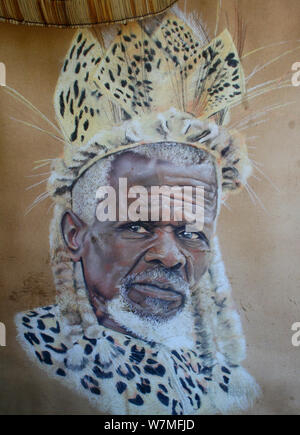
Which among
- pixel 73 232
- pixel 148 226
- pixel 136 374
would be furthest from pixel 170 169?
pixel 136 374

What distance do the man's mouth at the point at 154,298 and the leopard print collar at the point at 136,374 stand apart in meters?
0.22

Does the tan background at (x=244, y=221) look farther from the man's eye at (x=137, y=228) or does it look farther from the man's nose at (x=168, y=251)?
the man's eye at (x=137, y=228)

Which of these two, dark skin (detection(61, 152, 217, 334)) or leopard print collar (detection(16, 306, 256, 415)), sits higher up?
dark skin (detection(61, 152, 217, 334))

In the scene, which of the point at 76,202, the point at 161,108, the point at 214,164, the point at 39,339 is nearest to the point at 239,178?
the point at 214,164

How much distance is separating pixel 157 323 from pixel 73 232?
0.81 metres

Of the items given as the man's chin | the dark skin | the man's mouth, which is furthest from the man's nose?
the man's chin

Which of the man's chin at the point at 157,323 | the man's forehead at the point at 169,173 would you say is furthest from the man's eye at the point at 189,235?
the man's chin at the point at 157,323

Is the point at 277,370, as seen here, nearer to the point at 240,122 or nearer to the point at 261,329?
the point at 261,329

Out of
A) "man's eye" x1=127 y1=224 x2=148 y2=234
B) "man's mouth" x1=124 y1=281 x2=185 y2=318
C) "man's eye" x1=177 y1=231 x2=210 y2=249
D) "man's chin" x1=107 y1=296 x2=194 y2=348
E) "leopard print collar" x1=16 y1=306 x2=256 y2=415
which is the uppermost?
"man's eye" x1=127 y1=224 x2=148 y2=234

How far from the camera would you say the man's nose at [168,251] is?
2.54m

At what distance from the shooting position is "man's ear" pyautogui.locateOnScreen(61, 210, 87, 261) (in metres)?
2.60

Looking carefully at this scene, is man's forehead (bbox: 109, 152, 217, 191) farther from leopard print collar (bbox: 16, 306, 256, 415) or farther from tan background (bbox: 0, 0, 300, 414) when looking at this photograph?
leopard print collar (bbox: 16, 306, 256, 415)

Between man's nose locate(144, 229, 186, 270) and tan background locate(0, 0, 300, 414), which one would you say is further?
man's nose locate(144, 229, 186, 270)

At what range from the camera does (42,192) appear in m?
2.62
